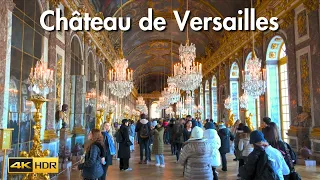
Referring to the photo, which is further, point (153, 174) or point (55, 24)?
point (55, 24)

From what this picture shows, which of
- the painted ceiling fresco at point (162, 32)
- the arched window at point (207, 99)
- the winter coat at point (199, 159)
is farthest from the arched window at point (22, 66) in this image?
the arched window at point (207, 99)

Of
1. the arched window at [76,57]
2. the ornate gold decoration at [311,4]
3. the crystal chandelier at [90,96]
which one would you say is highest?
the ornate gold decoration at [311,4]

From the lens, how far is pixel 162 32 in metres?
25.7

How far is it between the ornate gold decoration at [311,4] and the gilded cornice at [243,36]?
0.54 m

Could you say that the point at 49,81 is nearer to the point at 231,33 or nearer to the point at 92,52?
the point at 92,52

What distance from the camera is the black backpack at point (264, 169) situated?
2941 mm

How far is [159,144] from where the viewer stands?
830 cm

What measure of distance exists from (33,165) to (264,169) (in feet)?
10.2

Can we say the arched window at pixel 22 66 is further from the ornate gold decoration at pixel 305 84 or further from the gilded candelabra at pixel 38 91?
the ornate gold decoration at pixel 305 84

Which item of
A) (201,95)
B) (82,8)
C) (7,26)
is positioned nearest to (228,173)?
(7,26)

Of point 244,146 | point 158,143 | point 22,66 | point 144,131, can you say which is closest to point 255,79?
point 244,146

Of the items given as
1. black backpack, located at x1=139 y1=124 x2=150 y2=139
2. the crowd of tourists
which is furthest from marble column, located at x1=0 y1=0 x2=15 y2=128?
black backpack, located at x1=139 y1=124 x2=150 y2=139

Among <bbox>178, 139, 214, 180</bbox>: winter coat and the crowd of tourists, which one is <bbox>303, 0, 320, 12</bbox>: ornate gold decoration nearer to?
the crowd of tourists

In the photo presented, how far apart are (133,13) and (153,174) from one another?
48.5 ft
